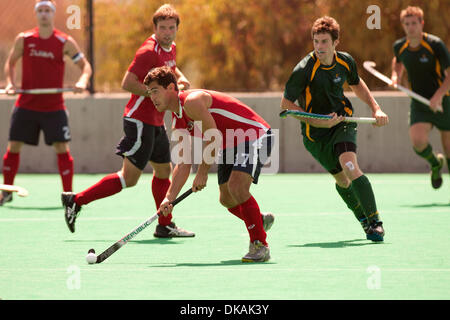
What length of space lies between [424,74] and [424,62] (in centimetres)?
14

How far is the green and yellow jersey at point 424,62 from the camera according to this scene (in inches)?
406

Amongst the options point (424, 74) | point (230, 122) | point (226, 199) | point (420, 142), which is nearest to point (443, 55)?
point (424, 74)

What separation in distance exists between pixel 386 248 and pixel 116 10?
49.8 ft

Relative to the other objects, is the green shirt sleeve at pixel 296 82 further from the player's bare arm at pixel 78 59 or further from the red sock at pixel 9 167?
the red sock at pixel 9 167

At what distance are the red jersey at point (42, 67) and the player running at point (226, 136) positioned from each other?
145 inches

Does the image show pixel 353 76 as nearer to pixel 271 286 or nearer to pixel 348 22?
pixel 271 286

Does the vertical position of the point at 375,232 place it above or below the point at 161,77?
below

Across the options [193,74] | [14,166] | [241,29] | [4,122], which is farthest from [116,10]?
[14,166]

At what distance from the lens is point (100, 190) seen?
8008 mm

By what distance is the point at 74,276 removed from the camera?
6.14m

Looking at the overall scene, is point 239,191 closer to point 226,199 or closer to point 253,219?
point 253,219

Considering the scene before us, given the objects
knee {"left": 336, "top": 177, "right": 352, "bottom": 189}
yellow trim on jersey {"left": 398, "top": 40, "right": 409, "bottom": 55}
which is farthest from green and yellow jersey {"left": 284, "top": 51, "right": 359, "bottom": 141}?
yellow trim on jersey {"left": 398, "top": 40, "right": 409, "bottom": 55}

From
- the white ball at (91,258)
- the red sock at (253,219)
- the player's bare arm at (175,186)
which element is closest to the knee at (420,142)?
the red sock at (253,219)

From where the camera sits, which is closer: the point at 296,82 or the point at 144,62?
the point at 296,82
